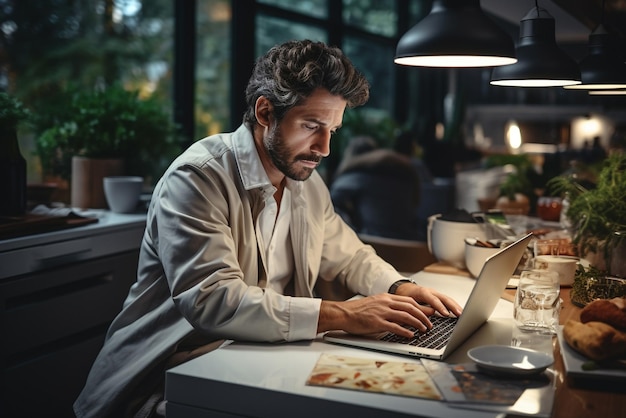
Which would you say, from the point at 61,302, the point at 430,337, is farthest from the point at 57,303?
the point at 430,337

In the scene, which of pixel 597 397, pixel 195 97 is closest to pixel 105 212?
pixel 195 97

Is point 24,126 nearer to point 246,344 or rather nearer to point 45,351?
point 45,351

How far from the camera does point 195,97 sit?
429cm

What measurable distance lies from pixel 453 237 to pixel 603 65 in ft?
2.71

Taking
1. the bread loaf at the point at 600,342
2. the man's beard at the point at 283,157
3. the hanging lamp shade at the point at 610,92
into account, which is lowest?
the bread loaf at the point at 600,342

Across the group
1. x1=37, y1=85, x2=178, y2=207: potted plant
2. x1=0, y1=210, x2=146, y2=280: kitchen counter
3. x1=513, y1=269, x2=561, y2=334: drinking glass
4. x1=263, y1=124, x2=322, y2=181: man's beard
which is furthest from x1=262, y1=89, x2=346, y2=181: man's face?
x1=37, y1=85, x2=178, y2=207: potted plant

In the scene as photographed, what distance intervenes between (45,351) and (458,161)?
5.90 metres

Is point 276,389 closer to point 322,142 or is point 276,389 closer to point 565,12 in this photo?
point 322,142

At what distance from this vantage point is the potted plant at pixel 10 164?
2660mm

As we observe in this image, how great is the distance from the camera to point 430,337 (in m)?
1.64

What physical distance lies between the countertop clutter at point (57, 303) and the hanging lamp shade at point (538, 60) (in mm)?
1613

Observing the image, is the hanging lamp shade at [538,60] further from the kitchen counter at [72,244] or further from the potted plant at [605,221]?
the kitchen counter at [72,244]

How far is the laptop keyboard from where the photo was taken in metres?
1.59

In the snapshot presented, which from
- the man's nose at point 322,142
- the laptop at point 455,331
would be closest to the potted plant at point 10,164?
the man's nose at point 322,142
